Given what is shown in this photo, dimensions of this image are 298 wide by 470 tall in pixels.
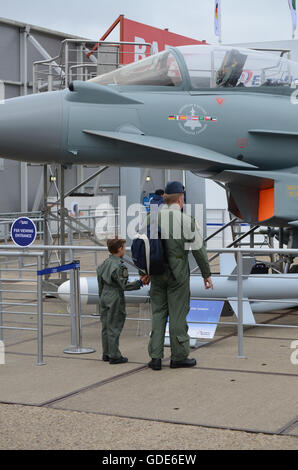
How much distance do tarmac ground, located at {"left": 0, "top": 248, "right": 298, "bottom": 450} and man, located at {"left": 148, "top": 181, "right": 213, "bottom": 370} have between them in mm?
226

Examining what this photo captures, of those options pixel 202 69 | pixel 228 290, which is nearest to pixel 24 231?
pixel 228 290

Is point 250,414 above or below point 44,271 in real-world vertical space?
below

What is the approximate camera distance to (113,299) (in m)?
6.62

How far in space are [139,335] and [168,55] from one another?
3581mm

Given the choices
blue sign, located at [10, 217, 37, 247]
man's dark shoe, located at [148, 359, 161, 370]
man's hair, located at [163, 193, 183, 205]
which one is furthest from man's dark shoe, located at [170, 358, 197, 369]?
blue sign, located at [10, 217, 37, 247]

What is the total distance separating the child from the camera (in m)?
6.60

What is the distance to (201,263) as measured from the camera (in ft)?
21.1

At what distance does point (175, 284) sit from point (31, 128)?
112 inches

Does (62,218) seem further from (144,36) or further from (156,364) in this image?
(144,36)

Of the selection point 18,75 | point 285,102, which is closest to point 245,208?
point 285,102

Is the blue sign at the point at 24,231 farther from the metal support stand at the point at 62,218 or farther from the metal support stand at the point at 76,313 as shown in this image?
the metal support stand at the point at 62,218

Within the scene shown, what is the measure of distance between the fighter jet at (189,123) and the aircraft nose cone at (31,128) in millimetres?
12

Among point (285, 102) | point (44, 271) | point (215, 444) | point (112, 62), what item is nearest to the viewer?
point (215, 444)

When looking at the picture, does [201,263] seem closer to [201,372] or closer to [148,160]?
[201,372]
